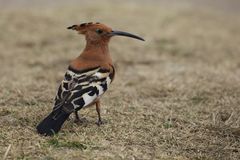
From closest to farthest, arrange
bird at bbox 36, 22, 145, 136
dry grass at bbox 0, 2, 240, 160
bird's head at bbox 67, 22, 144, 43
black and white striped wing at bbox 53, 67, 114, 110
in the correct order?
dry grass at bbox 0, 2, 240, 160
bird at bbox 36, 22, 145, 136
black and white striped wing at bbox 53, 67, 114, 110
bird's head at bbox 67, 22, 144, 43

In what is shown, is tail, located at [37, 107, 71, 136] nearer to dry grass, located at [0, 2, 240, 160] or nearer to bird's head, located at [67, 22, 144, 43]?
dry grass, located at [0, 2, 240, 160]

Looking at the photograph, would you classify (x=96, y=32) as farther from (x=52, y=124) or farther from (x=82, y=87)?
(x=52, y=124)

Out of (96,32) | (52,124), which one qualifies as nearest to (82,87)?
(52,124)

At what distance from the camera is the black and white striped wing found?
526 cm

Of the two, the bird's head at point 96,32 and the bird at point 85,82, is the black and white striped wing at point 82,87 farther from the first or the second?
the bird's head at point 96,32

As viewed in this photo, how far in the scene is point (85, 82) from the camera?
5.45 metres

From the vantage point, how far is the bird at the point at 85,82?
16.8 ft

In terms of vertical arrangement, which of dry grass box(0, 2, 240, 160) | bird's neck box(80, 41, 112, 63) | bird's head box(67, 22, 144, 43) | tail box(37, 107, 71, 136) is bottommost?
dry grass box(0, 2, 240, 160)

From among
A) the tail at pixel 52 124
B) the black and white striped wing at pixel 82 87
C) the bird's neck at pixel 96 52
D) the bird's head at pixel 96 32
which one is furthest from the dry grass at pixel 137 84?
the bird's head at pixel 96 32

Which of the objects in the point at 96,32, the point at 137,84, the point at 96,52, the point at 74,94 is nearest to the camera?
the point at 74,94

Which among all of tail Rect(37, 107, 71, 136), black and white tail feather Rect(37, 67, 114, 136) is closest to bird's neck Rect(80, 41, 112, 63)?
black and white tail feather Rect(37, 67, 114, 136)

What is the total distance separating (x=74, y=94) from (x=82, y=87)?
0.12 metres

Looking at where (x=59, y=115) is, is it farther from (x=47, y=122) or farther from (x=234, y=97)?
(x=234, y=97)

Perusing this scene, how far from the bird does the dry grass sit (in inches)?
6.9
